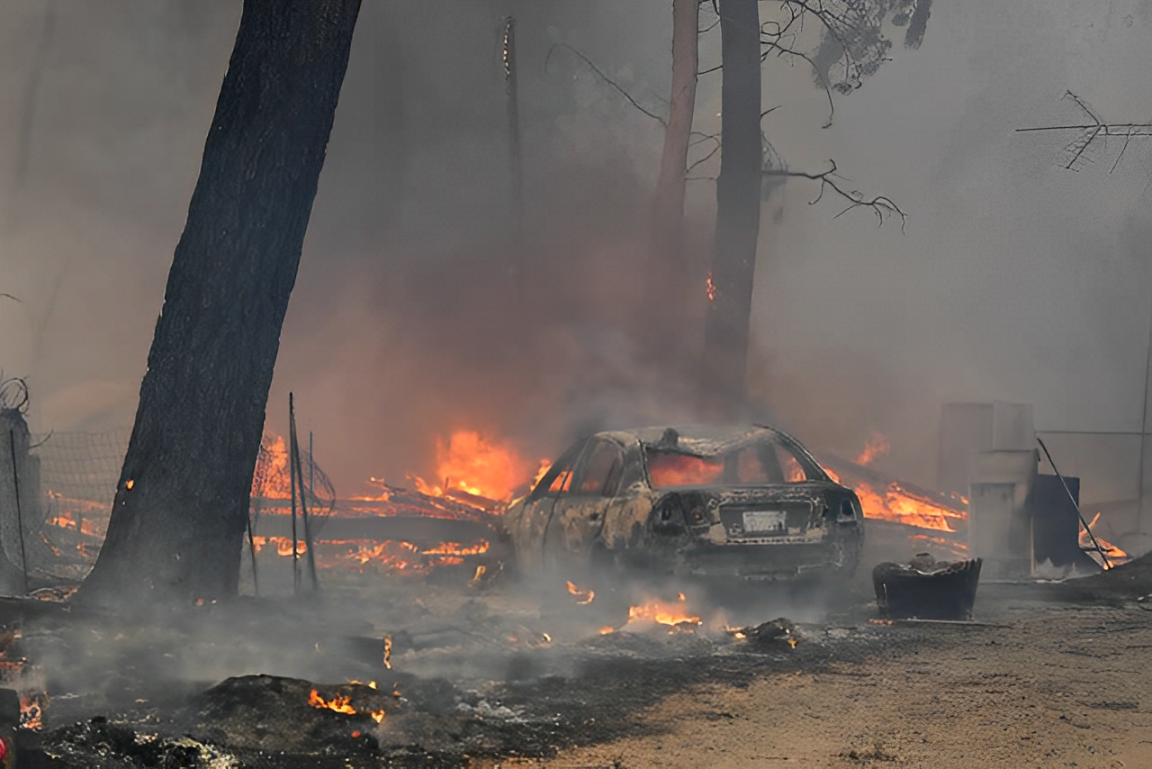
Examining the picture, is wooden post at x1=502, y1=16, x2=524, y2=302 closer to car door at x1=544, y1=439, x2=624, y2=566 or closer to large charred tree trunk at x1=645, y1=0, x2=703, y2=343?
large charred tree trunk at x1=645, y1=0, x2=703, y2=343

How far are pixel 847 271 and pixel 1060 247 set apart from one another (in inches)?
156

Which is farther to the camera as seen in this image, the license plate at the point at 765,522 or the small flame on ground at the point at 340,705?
the license plate at the point at 765,522

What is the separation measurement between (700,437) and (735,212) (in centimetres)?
565

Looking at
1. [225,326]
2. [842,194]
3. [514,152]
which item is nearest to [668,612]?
[225,326]

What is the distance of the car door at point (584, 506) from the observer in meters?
8.58

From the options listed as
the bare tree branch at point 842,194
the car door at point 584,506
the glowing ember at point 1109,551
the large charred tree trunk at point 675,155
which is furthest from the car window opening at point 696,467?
the large charred tree trunk at point 675,155

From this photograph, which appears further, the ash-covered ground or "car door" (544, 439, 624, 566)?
"car door" (544, 439, 624, 566)

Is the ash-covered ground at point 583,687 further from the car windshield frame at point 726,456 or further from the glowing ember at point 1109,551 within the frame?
the glowing ember at point 1109,551

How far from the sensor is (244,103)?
7.14 m

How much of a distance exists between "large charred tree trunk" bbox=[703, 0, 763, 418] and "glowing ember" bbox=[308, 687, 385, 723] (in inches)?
362

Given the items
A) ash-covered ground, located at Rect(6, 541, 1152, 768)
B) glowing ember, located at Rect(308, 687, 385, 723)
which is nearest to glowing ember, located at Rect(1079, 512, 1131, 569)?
ash-covered ground, located at Rect(6, 541, 1152, 768)

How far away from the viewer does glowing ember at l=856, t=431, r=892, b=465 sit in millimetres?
20141

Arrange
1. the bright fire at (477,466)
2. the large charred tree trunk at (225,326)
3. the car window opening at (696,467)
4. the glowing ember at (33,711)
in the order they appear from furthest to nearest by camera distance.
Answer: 1. the bright fire at (477,466)
2. the car window opening at (696,467)
3. the large charred tree trunk at (225,326)
4. the glowing ember at (33,711)

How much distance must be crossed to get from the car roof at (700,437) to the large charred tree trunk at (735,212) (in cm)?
482
